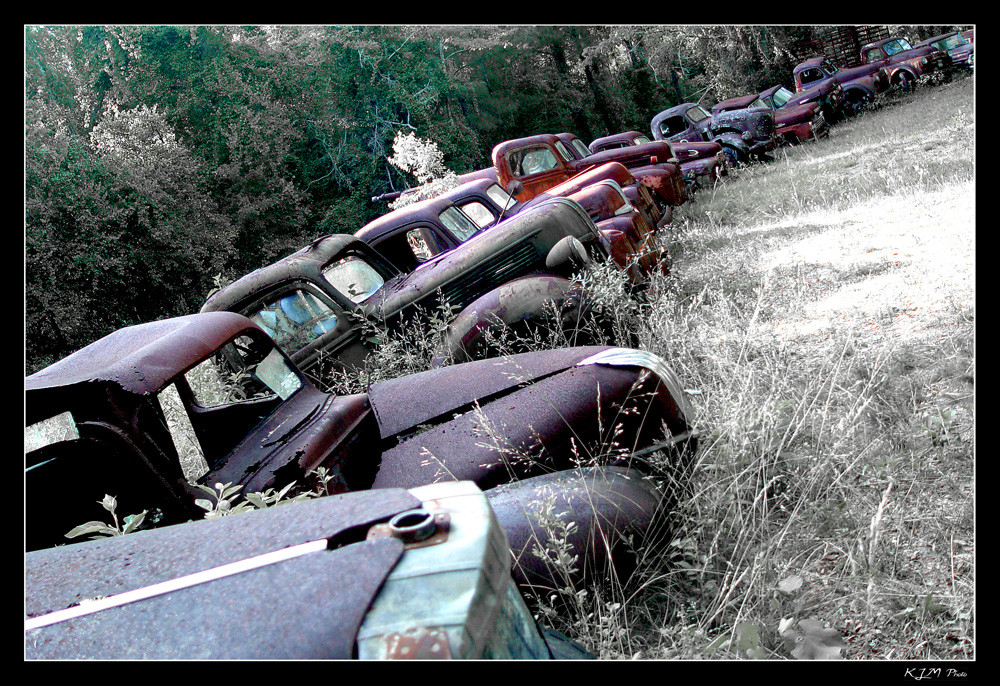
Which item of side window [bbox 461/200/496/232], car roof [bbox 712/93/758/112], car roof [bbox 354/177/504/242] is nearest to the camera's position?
car roof [bbox 354/177/504/242]

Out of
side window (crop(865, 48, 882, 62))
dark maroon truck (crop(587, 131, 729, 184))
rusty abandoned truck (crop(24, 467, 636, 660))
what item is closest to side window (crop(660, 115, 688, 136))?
dark maroon truck (crop(587, 131, 729, 184))

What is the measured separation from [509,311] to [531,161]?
6.04 m

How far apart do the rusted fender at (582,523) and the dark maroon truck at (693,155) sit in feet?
35.0

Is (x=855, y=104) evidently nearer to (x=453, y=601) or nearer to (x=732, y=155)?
(x=732, y=155)

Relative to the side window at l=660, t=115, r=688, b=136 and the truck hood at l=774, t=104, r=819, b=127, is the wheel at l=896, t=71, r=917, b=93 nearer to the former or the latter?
the truck hood at l=774, t=104, r=819, b=127

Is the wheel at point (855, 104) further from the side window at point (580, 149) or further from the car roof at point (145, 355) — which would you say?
the car roof at point (145, 355)

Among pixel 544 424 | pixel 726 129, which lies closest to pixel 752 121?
pixel 726 129

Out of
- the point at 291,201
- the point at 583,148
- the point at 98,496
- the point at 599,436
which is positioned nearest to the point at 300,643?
the point at 98,496

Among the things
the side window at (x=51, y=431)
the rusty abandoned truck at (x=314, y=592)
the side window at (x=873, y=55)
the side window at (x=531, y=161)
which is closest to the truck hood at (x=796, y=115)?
the side window at (x=873, y=55)

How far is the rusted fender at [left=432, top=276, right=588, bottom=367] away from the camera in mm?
4426

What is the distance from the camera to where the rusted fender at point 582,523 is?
2244mm

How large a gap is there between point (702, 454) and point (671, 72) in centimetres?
1392

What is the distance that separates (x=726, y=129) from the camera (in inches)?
557

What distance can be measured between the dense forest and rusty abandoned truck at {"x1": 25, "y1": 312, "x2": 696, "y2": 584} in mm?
9046
